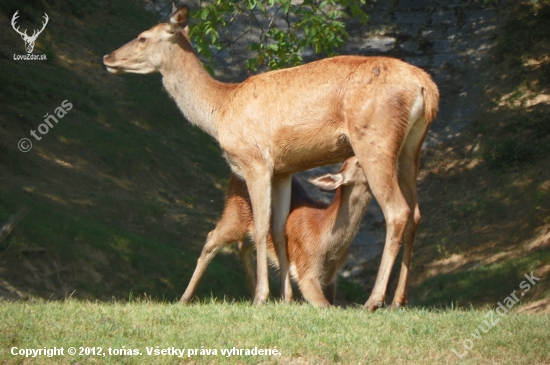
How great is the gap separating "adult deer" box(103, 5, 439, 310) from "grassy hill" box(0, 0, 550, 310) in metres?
3.65

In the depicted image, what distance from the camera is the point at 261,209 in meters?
10.1

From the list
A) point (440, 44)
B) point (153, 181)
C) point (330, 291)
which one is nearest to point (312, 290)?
point (330, 291)

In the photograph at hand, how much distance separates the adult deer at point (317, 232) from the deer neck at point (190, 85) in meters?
1.10

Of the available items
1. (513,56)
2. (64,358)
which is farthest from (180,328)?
(513,56)

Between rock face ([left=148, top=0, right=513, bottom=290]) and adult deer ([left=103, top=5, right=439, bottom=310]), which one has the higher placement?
adult deer ([left=103, top=5, right=439, bottom=310])

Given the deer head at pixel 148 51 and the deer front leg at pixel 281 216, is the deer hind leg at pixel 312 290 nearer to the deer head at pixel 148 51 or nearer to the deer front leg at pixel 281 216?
the deer front leg at pixel 281 216

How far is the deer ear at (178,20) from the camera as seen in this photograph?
1083 cm

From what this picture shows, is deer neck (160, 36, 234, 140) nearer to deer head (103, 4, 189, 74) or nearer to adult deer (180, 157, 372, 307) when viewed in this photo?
deer head (103, 4, 189, 74)

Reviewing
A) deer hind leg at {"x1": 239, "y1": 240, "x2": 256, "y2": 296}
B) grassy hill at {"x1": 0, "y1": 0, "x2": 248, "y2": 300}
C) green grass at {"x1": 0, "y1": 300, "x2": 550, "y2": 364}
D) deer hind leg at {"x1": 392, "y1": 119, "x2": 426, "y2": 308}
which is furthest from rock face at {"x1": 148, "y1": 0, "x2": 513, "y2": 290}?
green grass at {"x1": 0, "y1": 300, "x2": 550, "y2": 364}

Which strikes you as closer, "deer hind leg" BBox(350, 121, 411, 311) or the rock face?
"deer hind leg" BBox(350, 121, 411, 311)

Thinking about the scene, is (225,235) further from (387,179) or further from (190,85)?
(387,179)

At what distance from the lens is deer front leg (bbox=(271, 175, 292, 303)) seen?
10.7m
